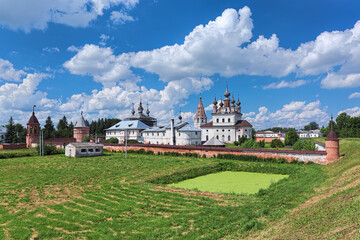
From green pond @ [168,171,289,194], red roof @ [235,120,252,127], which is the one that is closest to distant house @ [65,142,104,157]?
green pond @ [168,171,289,194]

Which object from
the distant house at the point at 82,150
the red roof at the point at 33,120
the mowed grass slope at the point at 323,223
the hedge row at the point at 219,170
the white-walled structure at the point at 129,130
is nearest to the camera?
the mowed grass slope at the point at 323,223

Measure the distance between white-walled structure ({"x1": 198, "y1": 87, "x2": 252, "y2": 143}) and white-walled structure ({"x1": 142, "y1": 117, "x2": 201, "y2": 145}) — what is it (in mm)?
5849

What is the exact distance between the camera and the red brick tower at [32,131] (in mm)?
46438

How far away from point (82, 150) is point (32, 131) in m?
21.8

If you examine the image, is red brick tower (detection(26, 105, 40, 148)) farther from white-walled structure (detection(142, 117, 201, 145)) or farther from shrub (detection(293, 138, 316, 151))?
shrub (detection(293, 138, 316, 151))

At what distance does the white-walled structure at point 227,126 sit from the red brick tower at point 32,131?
3306 cm

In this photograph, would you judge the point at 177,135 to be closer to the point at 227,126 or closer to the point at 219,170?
the point at 227,126

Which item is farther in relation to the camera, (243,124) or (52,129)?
(52,129)

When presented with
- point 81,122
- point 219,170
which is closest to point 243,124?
point 219,170

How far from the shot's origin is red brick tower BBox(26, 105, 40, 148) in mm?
46438

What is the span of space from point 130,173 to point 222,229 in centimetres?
1213

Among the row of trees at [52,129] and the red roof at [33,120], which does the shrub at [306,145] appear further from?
the row of trees at [52,129]

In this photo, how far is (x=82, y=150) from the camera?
31.5 m

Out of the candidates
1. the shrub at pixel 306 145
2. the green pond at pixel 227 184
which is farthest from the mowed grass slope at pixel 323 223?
the shrub at pixel 306 145
